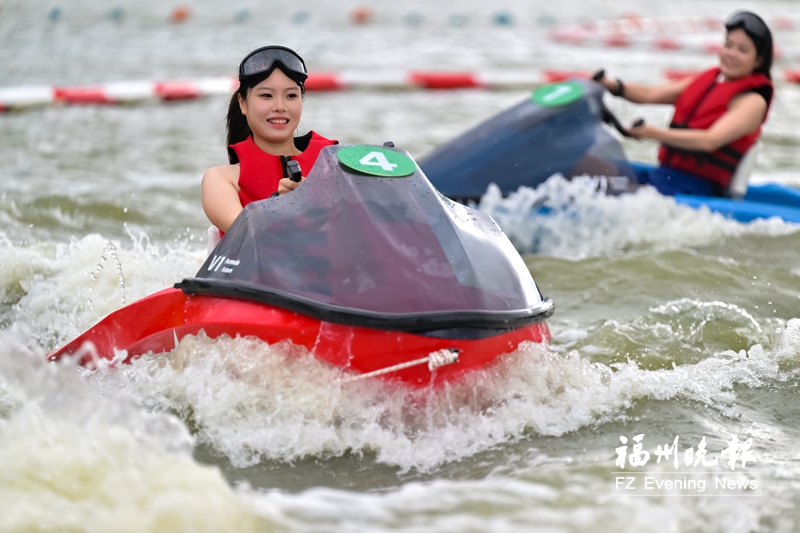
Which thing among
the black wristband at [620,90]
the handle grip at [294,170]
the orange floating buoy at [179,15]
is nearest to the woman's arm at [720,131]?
the black wristband at [620,90]

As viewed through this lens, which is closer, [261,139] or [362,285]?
[362,285]

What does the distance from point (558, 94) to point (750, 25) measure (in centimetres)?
112

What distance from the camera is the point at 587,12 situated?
20953mm

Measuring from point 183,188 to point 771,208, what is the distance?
3.89m

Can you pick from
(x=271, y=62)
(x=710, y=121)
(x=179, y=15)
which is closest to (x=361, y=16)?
(x=179, y=15)

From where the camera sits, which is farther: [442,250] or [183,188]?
[183,188]

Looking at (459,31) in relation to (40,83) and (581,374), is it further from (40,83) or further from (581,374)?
(581,374)

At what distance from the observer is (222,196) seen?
3.32 m

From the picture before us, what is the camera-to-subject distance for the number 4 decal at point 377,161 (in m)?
3.04

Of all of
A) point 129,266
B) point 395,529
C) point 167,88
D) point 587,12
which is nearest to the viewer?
point 395,529

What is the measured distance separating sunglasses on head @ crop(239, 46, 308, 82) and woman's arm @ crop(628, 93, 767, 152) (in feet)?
9.22

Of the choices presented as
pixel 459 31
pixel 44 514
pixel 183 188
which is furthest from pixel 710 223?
pixel 459 31

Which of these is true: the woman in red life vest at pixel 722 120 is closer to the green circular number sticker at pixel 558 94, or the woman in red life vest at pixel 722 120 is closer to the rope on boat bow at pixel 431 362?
the green circular number sticker at pixel 558 94

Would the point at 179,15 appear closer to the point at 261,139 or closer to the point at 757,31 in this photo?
the point at 757,31
